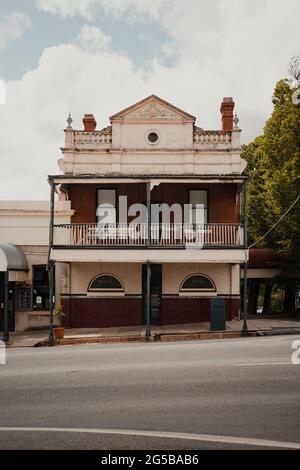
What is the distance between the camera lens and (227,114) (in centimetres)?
2634

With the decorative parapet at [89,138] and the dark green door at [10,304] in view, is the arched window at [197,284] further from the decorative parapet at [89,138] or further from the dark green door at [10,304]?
the dark green door at [10,304]

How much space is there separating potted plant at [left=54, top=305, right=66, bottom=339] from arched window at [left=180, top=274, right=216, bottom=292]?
526 centimetres

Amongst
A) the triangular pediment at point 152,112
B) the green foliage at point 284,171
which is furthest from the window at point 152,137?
the green foliage at point 284,171

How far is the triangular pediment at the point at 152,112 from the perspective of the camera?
973 inches

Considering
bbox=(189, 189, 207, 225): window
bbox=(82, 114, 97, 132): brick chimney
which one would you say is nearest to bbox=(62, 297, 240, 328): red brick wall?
bbox=(189, 189, 207, 225): window

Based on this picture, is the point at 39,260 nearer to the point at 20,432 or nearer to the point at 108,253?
the point at 108,253

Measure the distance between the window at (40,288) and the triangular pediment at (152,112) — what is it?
7.35m

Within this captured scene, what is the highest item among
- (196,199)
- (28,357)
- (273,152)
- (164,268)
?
(273,152)

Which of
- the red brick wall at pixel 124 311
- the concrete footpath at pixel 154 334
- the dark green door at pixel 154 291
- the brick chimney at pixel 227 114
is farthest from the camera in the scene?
the brick chimney at pixel 227 114

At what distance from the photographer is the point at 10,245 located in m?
22.6

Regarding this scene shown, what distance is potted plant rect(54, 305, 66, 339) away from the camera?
19781mm

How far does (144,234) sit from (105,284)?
2.84 metres

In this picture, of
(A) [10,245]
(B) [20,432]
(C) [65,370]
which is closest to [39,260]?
(A) [10,245]
